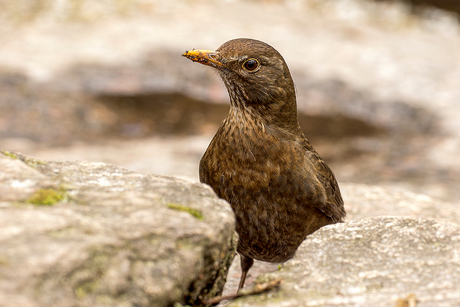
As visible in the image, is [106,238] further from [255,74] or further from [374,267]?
[255,74]

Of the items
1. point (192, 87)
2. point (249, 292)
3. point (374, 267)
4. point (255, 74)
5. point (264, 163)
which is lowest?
point (192, 87)

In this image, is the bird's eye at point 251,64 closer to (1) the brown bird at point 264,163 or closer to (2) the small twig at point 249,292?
(1) the brown bird at point 264,163

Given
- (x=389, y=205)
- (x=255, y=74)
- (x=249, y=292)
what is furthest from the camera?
(x=389, y=205)

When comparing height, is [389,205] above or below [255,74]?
below

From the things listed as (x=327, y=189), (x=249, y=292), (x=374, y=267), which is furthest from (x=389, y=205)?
(x=249, y=292)

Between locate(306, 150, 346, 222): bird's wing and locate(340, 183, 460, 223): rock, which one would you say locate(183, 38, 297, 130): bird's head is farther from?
locate(340, 183, 460, 223): rock

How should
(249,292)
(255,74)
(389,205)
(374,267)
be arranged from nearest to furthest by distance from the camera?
(249,292) < (374,267) < (255,74) < (389,205)
